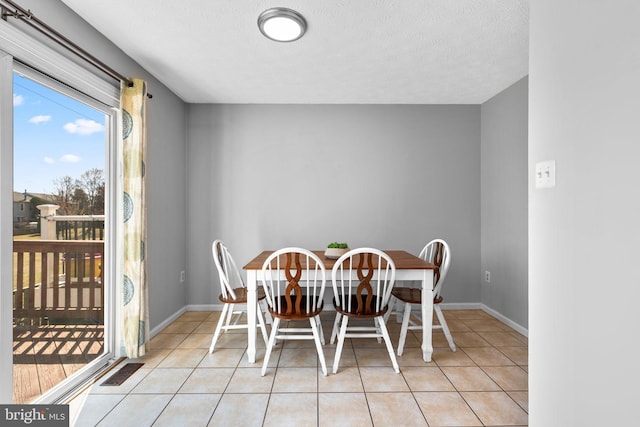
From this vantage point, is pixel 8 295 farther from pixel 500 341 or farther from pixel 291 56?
pixel 500 341

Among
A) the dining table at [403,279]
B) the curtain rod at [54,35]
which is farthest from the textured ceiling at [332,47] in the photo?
the dining table at [403,279]

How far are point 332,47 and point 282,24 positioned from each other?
52 cm

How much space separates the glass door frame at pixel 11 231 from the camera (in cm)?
167

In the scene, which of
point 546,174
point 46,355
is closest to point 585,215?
point 546,174

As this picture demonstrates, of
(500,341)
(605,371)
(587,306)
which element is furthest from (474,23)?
(500,341)

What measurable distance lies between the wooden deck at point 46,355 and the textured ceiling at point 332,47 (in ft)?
6.85

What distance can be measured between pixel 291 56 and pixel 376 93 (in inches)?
47.9

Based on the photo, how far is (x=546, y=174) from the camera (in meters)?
1.41

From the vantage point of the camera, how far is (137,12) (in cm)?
212

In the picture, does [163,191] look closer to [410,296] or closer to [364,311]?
[364,311]

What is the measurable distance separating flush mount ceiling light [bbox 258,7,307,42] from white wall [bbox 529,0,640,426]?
137 centimetres

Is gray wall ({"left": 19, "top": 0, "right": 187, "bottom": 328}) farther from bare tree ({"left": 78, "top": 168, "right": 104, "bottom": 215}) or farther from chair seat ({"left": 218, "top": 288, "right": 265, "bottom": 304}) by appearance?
chair seat ({"left": 218, "top": 288, "right": 265, "bottom": 304})

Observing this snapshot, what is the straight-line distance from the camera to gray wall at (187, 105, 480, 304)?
3947 millimetres

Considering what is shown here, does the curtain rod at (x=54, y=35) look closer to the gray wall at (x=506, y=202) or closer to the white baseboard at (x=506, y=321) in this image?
the gray wall at (x=506, y=202)
